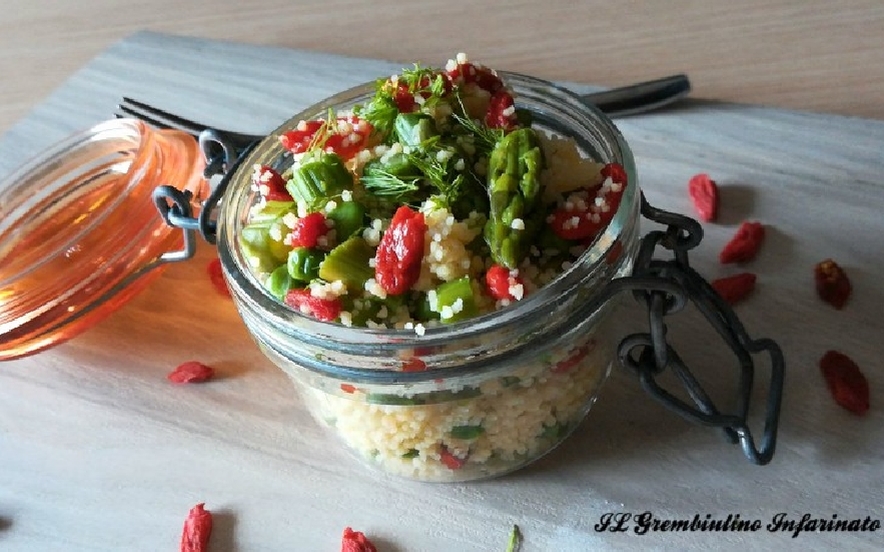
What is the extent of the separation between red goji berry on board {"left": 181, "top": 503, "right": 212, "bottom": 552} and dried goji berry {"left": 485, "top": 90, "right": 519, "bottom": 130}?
14.3 inches

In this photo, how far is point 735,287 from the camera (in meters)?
0.77

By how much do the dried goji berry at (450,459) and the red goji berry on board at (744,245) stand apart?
0.32m

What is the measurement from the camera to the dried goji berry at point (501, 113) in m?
0.63

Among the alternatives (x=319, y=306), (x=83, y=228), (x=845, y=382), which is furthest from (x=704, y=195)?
(x=83, y=228)

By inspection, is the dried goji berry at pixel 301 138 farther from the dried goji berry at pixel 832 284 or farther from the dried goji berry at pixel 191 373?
the dried goji berry at pixel 832 284

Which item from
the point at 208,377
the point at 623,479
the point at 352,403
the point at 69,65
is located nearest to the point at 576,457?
the point at 623,479

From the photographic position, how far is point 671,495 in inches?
25.8

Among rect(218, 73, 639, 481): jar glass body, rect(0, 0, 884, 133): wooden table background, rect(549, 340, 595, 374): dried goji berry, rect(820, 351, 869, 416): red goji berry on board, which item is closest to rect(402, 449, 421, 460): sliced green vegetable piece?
rect(218, 73, 639, 481): jar glass body

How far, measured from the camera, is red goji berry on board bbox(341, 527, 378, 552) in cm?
65

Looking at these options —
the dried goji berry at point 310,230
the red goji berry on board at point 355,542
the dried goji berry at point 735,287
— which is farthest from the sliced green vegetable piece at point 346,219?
the dried goji berry at point 735,287

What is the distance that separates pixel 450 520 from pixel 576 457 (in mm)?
109

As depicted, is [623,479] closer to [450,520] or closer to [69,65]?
[450,520]

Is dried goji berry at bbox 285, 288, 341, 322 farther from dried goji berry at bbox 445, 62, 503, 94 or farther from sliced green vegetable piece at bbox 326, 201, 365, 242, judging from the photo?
dried goji berry at bbox 445, 62, 503, 94

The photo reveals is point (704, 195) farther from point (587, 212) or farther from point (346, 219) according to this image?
point (346, 219)
